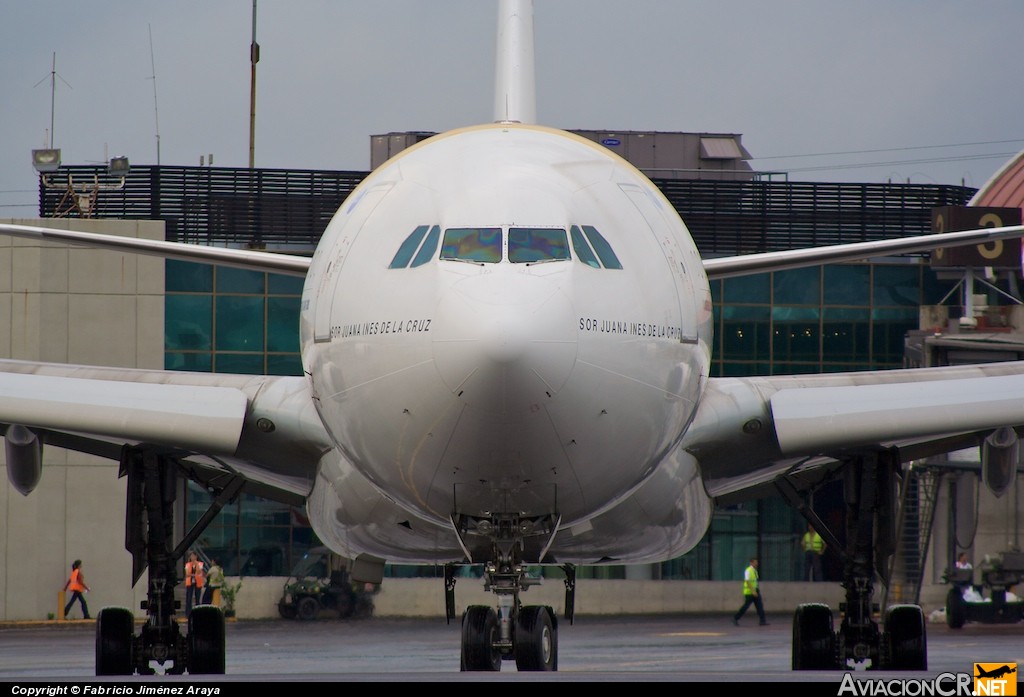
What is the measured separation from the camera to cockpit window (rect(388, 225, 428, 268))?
1095 cm

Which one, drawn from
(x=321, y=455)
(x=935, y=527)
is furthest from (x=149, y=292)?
(x=321, y=455)

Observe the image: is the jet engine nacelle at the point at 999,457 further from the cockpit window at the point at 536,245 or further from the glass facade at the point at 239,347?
Result: the glass facade at the point at 239,347

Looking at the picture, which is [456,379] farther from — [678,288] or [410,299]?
[678,288]

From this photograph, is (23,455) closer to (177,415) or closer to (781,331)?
(177,415)

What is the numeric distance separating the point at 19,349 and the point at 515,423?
28.6 meters

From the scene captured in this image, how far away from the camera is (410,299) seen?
34.3ft

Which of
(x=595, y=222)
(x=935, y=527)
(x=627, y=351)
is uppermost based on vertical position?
(x=595, y=222)

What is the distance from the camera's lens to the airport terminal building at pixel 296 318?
118 feet

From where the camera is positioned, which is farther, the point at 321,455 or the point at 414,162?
the point at 321,455

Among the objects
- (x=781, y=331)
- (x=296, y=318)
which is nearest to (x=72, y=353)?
(x=296, y=318)

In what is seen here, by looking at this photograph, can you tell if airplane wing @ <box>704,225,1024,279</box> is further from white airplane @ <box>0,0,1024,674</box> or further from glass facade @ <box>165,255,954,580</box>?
glass facade @ <box>165,255,954,580</box>

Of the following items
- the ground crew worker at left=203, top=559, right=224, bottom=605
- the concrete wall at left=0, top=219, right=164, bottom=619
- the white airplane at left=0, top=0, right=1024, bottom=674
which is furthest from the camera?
the concrete wall at left=0, top=219, right=164, bottom=619

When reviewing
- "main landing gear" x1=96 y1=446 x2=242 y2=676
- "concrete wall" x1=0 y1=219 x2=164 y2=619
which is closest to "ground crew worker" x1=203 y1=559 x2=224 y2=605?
"concrete wall" x1=0 y1=219 x2=164 y2=619

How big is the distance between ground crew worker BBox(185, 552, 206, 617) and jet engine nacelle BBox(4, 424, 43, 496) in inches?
692
